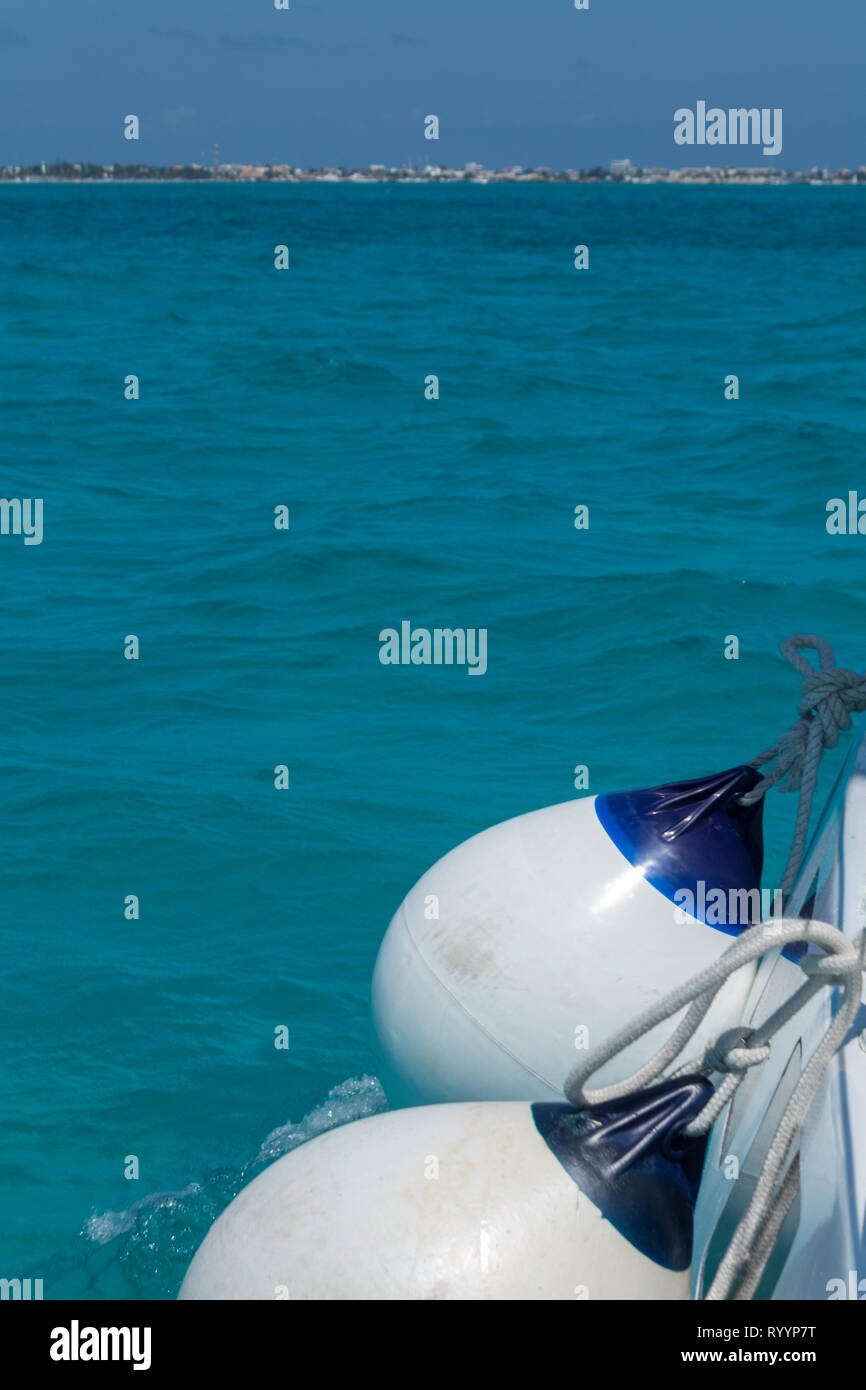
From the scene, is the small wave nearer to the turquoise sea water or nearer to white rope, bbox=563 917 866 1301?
the turquoise sea water

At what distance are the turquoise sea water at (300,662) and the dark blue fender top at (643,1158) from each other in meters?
2.20

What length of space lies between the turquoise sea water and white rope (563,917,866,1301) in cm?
231

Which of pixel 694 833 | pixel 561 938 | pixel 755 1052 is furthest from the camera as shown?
pixel 694 833

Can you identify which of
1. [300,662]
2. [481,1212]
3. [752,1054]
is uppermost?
[300,662]

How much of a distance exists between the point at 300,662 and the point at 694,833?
544 cm

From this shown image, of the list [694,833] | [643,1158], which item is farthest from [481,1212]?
[694,833]

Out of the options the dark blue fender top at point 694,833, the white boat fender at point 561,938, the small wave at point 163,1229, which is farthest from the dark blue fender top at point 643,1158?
the small wave at point 163,1229

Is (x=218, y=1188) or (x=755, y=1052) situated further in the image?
(x=218, y=1188)

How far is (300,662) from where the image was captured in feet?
28.5

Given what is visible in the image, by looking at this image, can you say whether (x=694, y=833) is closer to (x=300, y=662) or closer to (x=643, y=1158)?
(x=643, y=1158)

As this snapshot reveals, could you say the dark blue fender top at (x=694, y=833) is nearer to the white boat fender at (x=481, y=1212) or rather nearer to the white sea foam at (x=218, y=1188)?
the white boat fender at (x=481, y=1212)

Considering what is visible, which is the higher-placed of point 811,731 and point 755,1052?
point 811,731

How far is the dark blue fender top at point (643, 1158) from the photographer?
2.37 meters

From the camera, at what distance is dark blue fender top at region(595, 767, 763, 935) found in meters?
3.36
